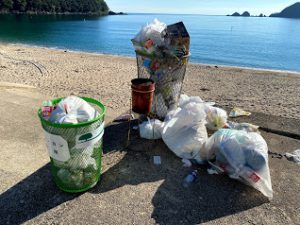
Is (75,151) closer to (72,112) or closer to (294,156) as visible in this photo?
(72,112)

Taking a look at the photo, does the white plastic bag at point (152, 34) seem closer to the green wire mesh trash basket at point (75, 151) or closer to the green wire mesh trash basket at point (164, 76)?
the green wire mesh trash basket at point (164, 76)

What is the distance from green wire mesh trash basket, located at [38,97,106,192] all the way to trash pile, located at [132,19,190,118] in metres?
1.61

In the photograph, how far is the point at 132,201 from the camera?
8.20ft

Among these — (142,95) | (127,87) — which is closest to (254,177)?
(142,95)

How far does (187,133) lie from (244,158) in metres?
0.73

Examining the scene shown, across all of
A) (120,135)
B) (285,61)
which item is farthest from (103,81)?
(285,61)

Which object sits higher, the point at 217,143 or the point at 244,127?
the point at 217,143

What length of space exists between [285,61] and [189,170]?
24.2 m

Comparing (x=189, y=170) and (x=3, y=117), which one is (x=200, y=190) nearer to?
(x=189, y=170)

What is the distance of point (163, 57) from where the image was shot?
144 inches

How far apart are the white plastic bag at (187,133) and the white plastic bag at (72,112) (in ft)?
3.91

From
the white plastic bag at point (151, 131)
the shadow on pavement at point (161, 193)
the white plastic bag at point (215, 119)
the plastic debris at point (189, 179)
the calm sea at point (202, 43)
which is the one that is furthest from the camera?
the calm sea at point (202, 43)

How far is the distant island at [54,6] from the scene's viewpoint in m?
76.0

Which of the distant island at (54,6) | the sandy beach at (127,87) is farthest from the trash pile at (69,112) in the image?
the distant island at (54,6)
